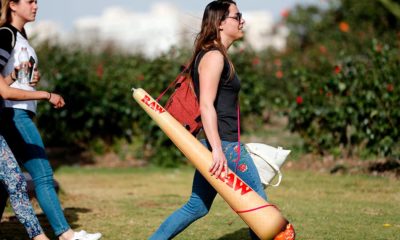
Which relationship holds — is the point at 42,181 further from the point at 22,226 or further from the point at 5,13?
the point at 22,226

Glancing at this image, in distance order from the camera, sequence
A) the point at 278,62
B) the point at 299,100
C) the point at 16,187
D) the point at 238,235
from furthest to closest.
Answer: the point at 278,62
the point at 299,100
the point at 238,235
the point at 16,187

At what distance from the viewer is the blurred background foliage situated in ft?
31.6

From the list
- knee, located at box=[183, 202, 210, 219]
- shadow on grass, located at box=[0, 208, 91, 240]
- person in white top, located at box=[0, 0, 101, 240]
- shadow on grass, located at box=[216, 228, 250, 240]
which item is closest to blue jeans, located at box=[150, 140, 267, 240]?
knee, located at box=[183, 202, 210, 219]

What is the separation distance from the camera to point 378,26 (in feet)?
58.8

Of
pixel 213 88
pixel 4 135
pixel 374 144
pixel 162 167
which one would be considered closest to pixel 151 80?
pixel 162 167

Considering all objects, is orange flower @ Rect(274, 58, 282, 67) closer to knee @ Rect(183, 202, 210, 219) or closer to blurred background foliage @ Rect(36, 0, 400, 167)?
blurred background foliage @ Rect(36, 0, 400, 167)

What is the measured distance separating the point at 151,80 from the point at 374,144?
398 centimetres

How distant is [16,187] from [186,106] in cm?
124

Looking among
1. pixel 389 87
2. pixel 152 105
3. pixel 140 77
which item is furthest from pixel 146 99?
pixel 140 77

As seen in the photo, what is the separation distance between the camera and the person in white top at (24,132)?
16.3 feet

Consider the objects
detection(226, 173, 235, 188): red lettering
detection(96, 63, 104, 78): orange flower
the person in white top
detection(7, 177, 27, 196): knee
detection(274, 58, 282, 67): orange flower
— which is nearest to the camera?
detection(226, 173, 235, 188): red lettering

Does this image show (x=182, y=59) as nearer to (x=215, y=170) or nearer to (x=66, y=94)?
(x=66, y=94)

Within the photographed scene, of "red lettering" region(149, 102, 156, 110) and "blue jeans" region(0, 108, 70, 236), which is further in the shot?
"blue jeans" region(0, 108, 70, 236)

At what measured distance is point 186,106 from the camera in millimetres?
4531
